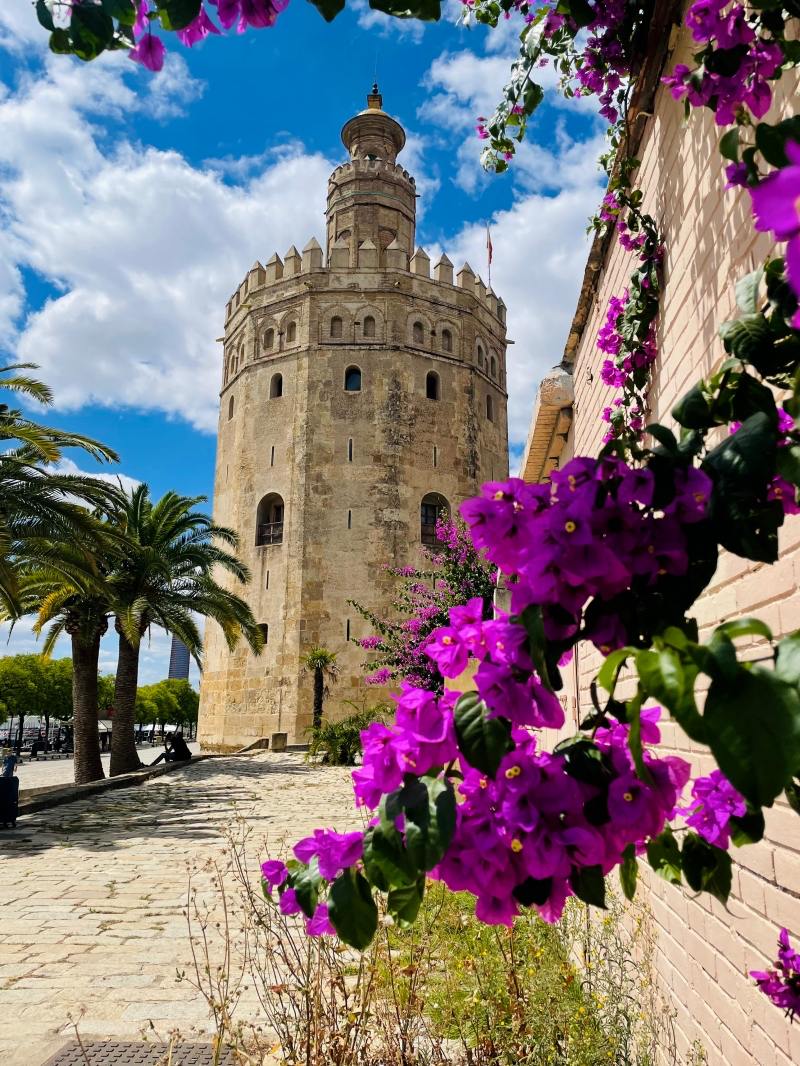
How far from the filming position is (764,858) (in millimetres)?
1882

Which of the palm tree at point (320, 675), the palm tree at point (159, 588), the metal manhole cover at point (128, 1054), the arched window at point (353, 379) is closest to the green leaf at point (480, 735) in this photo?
the metal manhole cover at point (128, 1054)

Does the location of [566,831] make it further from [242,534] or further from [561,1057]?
[242,534]

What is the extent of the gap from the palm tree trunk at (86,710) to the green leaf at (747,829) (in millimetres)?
15845

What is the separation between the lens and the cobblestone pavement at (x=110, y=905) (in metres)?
3.90

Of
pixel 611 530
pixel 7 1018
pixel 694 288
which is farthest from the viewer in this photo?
pixel 7 1018

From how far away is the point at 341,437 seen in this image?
81.8ft

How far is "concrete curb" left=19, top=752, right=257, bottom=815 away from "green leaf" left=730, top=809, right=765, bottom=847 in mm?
11618

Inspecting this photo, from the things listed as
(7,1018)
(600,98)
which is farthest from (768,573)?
(7,1018)

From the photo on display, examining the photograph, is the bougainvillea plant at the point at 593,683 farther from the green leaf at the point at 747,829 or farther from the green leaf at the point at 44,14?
the green leaf at the point at 44,14

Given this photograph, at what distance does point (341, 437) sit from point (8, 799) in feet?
55.1

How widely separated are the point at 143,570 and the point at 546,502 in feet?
56.3

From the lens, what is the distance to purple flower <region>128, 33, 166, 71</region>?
4.62 feet

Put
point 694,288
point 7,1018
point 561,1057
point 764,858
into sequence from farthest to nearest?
point 7,1018 < point 561,1057 < point 694,288 < point 764,858

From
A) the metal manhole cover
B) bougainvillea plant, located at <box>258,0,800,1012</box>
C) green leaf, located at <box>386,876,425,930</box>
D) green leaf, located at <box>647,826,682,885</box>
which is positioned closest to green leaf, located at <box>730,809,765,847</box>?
bougainvillea plant, located at <box>258,0,800,1012</box>
